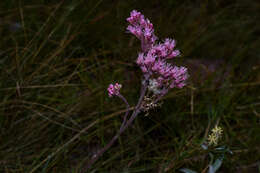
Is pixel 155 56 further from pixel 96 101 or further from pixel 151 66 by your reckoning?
pixel 96 101

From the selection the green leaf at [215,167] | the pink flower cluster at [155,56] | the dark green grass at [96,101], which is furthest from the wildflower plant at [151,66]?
the green leaf at [215,167]

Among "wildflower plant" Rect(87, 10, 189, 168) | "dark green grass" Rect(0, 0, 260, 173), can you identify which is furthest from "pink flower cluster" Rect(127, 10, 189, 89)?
"dark green grass" Rect(0, 0, 260, 173)

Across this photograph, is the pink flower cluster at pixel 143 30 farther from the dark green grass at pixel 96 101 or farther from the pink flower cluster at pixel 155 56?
the dark green grass at pixel 96 101

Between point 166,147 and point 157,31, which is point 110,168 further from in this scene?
point 157,31

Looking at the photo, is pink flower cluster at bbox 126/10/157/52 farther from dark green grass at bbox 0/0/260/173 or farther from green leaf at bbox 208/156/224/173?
green leaf at bbox 208/156/224/173

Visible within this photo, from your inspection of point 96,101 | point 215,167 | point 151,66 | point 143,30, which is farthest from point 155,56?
point 96,101

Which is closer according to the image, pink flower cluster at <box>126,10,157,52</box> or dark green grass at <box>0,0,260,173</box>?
pink flower cluster at <box>126,10,157,52</box>

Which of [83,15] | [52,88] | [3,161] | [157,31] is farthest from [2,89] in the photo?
[157,31]
